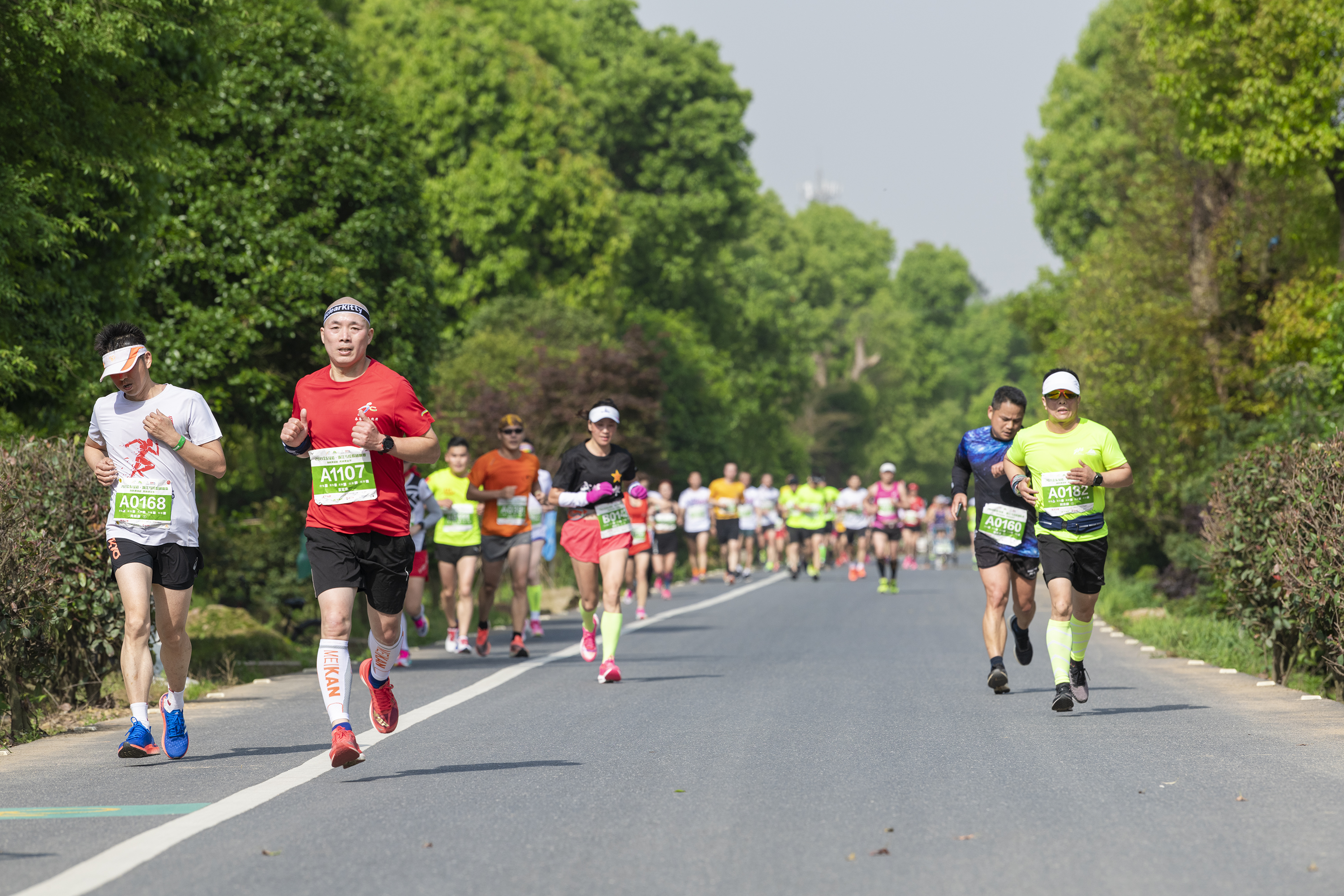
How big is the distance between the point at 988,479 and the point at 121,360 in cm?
608

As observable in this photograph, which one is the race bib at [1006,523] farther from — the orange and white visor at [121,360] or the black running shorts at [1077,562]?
the orange and white visor at [121,360]

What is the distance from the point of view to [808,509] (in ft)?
109

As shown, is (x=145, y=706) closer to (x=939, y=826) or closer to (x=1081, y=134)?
(x=939, y=826)

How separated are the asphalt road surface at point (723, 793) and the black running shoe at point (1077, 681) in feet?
0.37

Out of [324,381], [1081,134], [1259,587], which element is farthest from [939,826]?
[1081,134]

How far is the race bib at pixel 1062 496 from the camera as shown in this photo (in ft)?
34.2

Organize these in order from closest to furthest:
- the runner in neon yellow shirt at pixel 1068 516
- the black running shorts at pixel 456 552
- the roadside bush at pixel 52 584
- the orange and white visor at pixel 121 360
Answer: the orange and white visor at pixel 121 360 < the roadside bush at pixel 52 584 < the runner in neon yellow shirt at pixel 1068 516 < the black running shorts at pixel 456 552

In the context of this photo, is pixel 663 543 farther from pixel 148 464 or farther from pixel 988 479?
pixel 148 464

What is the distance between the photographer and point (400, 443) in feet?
25.4

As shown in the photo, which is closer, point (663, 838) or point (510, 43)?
point (663, 838)

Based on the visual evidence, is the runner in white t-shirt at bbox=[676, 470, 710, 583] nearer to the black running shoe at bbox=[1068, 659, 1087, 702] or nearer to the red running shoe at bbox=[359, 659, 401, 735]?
the black running shoe at bbox=[1068, 659, 1087, 702]

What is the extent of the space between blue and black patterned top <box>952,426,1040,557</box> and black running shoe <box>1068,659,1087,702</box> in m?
1.26

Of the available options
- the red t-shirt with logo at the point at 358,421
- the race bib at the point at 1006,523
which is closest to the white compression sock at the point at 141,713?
the red t-shirt with logo at the point at 358,421

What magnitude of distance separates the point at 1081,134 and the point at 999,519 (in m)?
39.9
